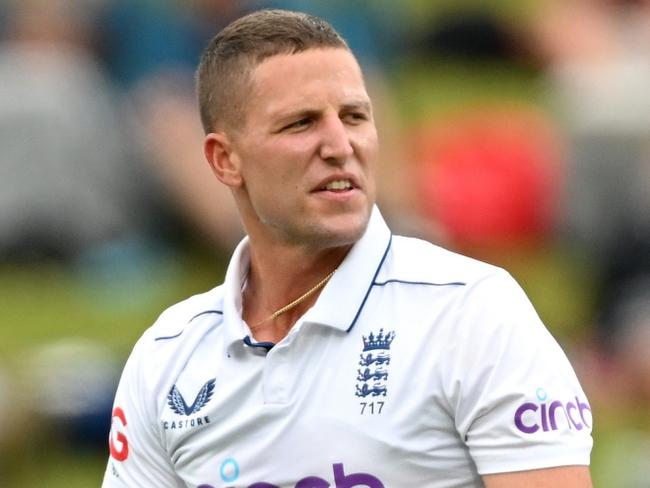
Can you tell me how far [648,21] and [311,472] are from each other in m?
5.13

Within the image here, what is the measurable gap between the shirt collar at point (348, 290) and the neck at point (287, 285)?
0.06m

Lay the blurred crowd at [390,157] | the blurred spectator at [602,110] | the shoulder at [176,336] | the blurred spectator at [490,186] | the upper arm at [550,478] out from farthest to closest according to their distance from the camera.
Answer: the blurred spectator at [602,110]
the blurred spectator at [490,186]
the blurred crowd at [390,157]
the shoulder at [176,336]
the upper arm at [550,478]

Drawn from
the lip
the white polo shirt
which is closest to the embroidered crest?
the white polo shirt

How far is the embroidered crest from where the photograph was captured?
132 inches

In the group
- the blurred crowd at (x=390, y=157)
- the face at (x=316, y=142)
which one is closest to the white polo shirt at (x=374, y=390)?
the face at (x=316, y=142)

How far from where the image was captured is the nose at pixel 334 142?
127 inches

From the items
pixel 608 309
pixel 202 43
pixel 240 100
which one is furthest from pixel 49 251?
pixel 240 100

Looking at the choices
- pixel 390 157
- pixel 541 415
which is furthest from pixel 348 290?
pixel 390 157

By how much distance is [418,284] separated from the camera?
10.5 feet

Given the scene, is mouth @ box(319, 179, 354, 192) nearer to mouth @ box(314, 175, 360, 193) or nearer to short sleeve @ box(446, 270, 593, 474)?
mouth @ box(314, 175, 360, 193)

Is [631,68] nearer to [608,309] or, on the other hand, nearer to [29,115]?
[608,309]

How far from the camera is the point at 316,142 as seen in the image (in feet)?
10.7

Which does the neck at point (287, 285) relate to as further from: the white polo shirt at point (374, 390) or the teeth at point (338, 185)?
the teeth at point (338, 185)

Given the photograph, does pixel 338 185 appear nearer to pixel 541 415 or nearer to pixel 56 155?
pixel 541 415
